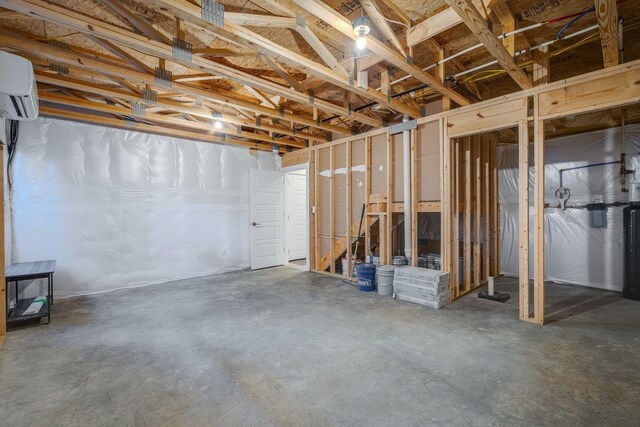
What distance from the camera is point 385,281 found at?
443 centimetres

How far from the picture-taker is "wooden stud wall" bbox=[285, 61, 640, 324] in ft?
9.91

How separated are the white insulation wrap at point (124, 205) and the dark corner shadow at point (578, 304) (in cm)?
525

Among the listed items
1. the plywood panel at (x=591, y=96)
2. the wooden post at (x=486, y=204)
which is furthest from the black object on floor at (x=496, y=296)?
the plywood panel at (x=591, y=96)

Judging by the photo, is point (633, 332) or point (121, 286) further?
point (121, 286)

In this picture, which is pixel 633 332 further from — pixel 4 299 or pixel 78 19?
pixel 4 299

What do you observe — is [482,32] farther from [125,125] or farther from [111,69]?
[125,125]

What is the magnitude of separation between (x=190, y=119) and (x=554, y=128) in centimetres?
619

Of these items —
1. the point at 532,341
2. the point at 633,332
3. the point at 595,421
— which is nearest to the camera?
the point at 595,421

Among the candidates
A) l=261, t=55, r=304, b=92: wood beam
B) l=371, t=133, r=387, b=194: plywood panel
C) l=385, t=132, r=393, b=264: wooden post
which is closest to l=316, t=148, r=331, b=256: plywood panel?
l=371, t=133, r=387, b=194: plywood panel

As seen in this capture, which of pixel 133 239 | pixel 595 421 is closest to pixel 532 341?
pixel 595 421

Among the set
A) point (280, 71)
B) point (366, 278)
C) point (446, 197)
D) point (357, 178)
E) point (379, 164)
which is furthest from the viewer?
point (357, 178)

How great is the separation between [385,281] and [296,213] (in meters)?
3.78

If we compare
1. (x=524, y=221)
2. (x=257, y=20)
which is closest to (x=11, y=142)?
(x=257, y=20)

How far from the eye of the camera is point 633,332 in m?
3.05
